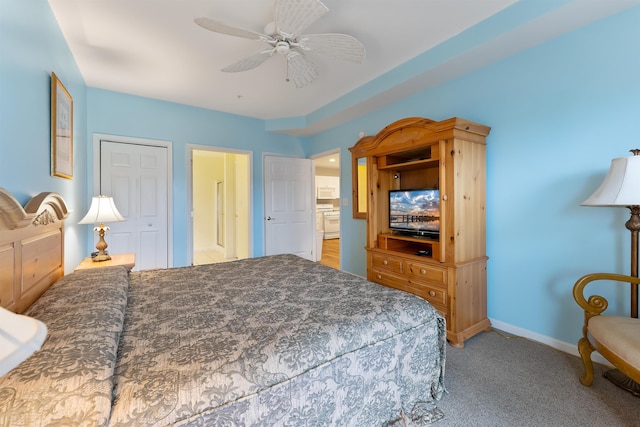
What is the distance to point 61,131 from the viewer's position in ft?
7.04

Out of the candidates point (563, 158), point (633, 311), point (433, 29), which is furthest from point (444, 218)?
point (433, 29)

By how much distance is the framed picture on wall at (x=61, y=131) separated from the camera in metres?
1.95

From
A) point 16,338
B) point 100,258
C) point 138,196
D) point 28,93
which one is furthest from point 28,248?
point 138,196

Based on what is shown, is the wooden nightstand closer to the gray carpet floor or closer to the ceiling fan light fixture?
the ceiling fan light fixture

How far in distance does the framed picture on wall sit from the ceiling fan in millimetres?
1182

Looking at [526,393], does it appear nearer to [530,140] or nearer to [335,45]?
[530,140]

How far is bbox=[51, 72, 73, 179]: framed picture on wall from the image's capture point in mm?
1952

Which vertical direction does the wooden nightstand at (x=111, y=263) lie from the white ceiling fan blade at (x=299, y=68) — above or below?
below

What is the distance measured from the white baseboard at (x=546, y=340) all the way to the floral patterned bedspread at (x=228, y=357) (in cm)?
129

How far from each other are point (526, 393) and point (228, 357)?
180cm

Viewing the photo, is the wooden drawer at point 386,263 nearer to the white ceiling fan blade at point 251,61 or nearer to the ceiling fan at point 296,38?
the ceiling fan at point 296,38

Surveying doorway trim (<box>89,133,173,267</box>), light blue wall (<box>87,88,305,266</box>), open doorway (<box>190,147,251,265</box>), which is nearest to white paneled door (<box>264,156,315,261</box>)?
light blue wall (<box>87,88,305,266</box>)

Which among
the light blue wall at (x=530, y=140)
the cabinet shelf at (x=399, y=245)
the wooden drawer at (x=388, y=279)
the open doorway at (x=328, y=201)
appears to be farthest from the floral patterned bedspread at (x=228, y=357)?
the open doorway at (x=328, y=201)

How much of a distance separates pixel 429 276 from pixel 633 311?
4.01 feet
